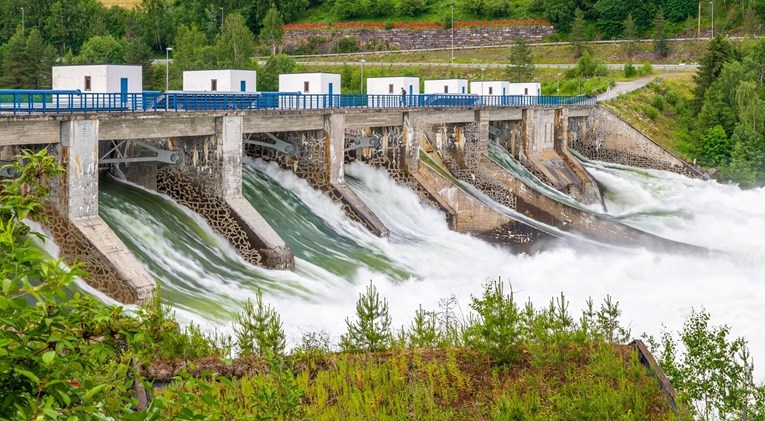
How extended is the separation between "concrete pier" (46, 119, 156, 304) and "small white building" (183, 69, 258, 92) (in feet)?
48.7

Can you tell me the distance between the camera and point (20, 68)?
74500 mm

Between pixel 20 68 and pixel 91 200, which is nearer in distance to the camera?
pixel 91 200

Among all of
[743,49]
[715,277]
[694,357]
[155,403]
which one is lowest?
[715,277]

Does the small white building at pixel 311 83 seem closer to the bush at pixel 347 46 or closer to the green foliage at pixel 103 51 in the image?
the green foliage at pixel 103 51

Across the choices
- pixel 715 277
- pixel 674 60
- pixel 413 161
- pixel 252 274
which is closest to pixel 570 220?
pixel 413 161

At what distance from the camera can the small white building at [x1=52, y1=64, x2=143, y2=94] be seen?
102ft

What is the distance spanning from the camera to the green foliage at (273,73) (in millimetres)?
75500

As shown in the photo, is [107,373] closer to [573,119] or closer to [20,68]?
[573,119]

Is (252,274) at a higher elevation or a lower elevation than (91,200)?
lower

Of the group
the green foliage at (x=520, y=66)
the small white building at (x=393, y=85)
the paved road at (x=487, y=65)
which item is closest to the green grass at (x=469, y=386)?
the small white building at (x=393, y=85)

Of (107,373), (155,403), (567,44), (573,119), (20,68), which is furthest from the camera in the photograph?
(567,44)

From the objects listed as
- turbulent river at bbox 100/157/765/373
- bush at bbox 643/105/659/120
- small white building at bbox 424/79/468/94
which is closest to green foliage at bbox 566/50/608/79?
bush at bbox 643/105/659/120

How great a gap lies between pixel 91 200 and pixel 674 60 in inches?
3159

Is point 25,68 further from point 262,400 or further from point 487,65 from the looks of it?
point 262,400
